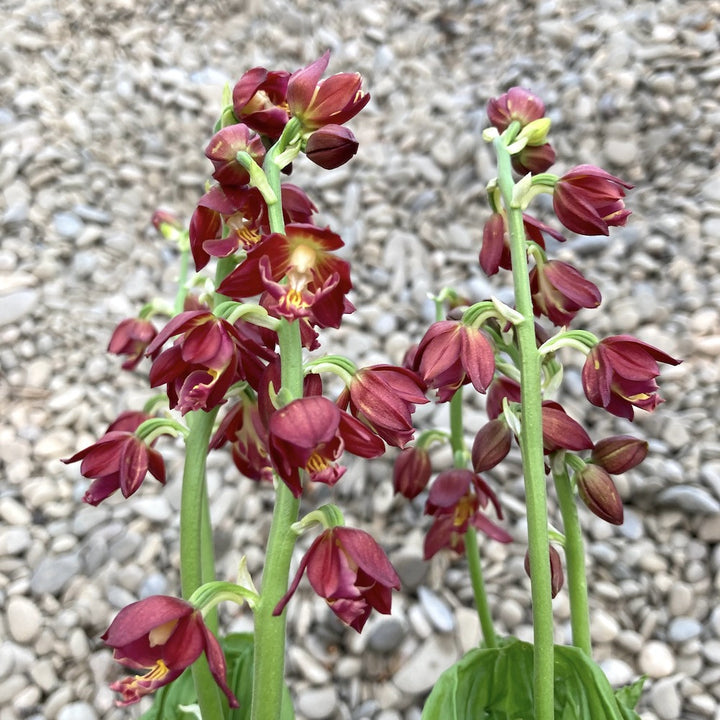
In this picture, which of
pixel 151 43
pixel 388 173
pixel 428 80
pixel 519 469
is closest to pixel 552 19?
pixel 428 80

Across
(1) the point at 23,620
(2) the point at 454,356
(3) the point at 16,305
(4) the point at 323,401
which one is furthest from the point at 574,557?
(3) the point at 16,305

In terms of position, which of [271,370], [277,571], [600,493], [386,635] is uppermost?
[271,370]

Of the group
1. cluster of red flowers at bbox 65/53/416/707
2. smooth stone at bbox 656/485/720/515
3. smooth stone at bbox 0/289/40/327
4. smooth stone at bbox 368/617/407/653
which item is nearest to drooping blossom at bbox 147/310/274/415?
cluster of red flowers at bbox 65/53/416/707

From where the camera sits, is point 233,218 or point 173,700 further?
point 173,700

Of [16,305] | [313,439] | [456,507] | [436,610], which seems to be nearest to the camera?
[313,439]

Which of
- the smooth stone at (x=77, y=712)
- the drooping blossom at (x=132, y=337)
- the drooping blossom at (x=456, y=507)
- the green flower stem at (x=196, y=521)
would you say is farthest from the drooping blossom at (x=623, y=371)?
the smooth stone at (x=77, y=712)

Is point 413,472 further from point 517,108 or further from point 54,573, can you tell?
point 54,573

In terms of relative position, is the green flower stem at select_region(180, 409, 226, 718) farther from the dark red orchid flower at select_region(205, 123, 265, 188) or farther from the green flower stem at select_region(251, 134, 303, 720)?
the dark red orchid flower at select_region(205, 123, 265, 188)

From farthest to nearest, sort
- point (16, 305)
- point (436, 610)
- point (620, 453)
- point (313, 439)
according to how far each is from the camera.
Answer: point (16, 305) < point (436, 610) < point (620, 453) < point (313, 439)
